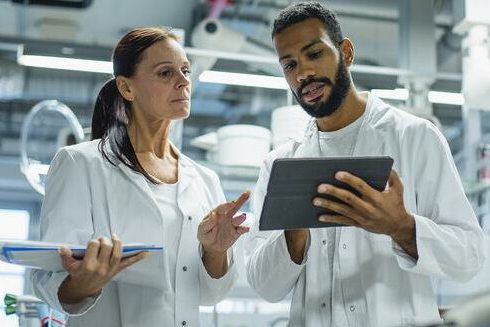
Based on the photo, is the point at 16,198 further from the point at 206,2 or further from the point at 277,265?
the point at 277,265

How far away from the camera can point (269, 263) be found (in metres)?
1.67

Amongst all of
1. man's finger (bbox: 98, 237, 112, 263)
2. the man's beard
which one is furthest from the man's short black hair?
man's finger (bbox: 98, 237, 112, 263)

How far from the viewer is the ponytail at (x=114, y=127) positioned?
1.80 meters

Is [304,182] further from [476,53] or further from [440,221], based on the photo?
[476,53]

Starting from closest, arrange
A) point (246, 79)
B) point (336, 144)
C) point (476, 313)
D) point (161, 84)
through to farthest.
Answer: point (476, 313) → point (336, 144) → point (161, 84) → point (246, 79)

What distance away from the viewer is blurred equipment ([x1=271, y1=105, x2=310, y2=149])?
319 centimetres

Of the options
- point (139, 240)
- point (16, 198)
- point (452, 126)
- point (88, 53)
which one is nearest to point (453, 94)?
point (88, 53)

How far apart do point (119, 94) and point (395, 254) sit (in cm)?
83

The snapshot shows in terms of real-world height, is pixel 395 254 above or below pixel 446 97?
below

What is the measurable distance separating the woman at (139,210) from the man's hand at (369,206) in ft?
0.76

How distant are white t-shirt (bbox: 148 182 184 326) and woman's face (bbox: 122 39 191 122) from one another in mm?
190

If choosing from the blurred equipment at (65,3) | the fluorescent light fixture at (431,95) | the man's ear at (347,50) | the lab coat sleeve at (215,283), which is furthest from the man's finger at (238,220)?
the blurred equipment at (65,3)

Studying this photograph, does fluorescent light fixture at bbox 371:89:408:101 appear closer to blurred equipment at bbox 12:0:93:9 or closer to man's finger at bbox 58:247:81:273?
blurred equipment at bbox 12:0:93:9

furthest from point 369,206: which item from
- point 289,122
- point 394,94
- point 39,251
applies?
point 394,94
